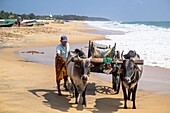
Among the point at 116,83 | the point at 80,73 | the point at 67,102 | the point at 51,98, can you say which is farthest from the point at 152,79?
the point at 80,73

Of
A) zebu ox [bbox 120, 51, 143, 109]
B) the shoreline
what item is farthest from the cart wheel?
zebu ox [bbox 120, 51, 143, 109]

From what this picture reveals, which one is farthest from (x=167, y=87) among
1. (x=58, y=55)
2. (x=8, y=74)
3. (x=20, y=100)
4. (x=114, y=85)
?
(x=8, y=74)

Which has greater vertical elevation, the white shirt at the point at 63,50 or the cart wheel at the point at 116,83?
the white shirt at the point at 63,50

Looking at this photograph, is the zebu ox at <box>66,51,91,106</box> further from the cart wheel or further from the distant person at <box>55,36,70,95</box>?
the cart wheel

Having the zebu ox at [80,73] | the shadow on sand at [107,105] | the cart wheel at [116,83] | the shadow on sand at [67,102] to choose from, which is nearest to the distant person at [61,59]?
the shadow on sand at [67,102]

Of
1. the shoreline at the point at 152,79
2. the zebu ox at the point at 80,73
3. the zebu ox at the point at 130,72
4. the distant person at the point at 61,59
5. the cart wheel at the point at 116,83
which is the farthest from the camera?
the shoreline at the point at 152,79

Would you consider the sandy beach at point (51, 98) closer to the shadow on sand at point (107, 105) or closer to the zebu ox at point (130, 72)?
the shadow on sand at point (107, 105)

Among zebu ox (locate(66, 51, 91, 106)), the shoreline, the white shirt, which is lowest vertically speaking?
the shoreline

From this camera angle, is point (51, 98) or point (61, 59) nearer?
point (51, 98)

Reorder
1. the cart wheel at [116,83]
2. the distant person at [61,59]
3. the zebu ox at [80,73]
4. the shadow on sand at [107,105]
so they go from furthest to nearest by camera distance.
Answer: the cart wheel at [116,83], the distant person at [61,59], the shadow on sand at [107,105], the zebu ox at [80,73]

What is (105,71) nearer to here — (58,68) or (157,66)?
(58,68)

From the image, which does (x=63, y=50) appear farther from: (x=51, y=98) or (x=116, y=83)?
(x=116, y=83)

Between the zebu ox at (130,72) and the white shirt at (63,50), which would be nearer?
the zebu ox at (130,72)

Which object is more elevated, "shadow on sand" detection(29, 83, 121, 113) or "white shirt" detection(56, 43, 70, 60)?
"white shirt" detection(56, 43, 70, 60)
